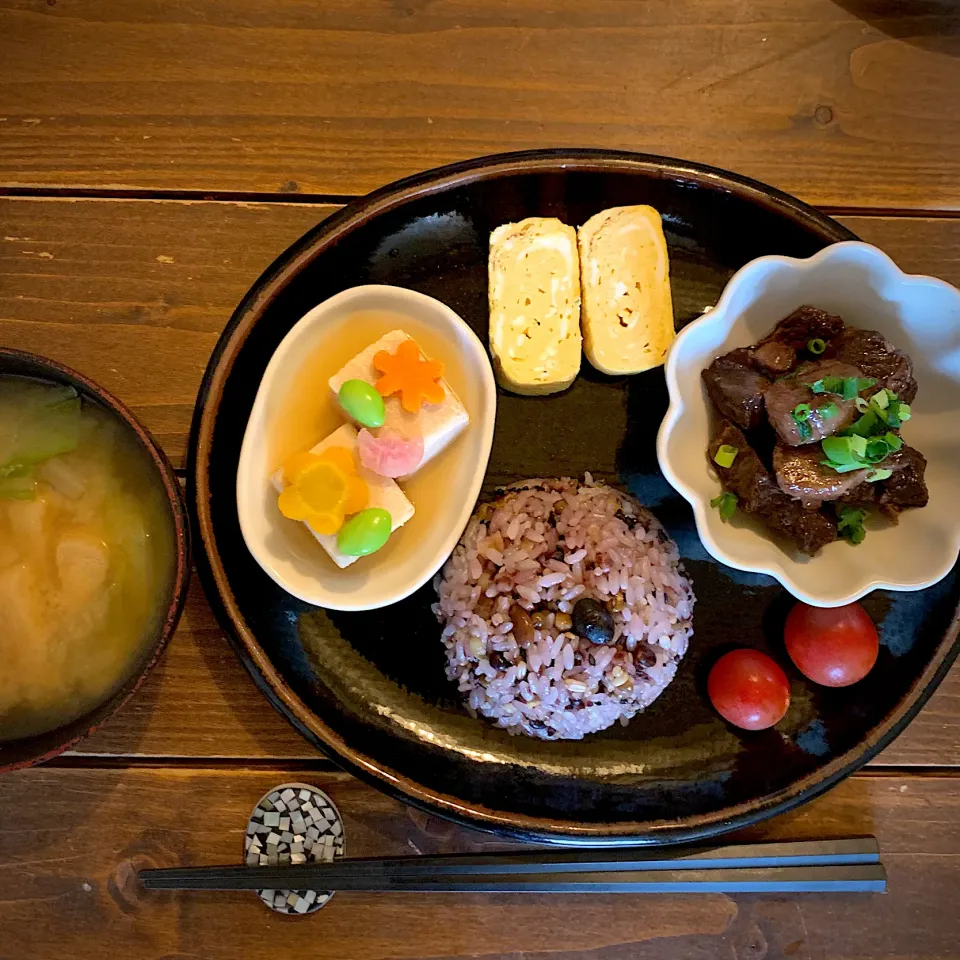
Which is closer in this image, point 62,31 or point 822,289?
point 822,289

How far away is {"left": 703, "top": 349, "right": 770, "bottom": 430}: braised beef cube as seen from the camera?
171cm

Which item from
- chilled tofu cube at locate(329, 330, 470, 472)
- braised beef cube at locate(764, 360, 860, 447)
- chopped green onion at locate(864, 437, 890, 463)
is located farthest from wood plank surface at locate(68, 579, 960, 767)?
chopped green onion at locate(864, 437, 890, 463)

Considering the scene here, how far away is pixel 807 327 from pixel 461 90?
1.06 m

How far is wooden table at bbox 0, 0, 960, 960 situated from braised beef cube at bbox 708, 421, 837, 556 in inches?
25.9

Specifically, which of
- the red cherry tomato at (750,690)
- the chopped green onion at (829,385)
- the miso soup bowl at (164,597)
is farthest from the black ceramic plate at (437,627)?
the chopped green onion at (829,385)

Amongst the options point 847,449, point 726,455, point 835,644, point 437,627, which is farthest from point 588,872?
point 847,449

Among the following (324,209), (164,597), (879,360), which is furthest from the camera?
(324,209)

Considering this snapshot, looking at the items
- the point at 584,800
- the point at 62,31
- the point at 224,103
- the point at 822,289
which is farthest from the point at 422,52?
the point at 584,800

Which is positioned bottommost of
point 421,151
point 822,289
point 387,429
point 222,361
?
point 387,429

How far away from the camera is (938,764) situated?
77.7 inches

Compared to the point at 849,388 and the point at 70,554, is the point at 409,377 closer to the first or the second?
the point at 70,554

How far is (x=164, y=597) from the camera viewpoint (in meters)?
1.56

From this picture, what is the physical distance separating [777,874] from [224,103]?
2.32m

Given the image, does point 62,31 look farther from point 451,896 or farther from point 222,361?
point 451,896
